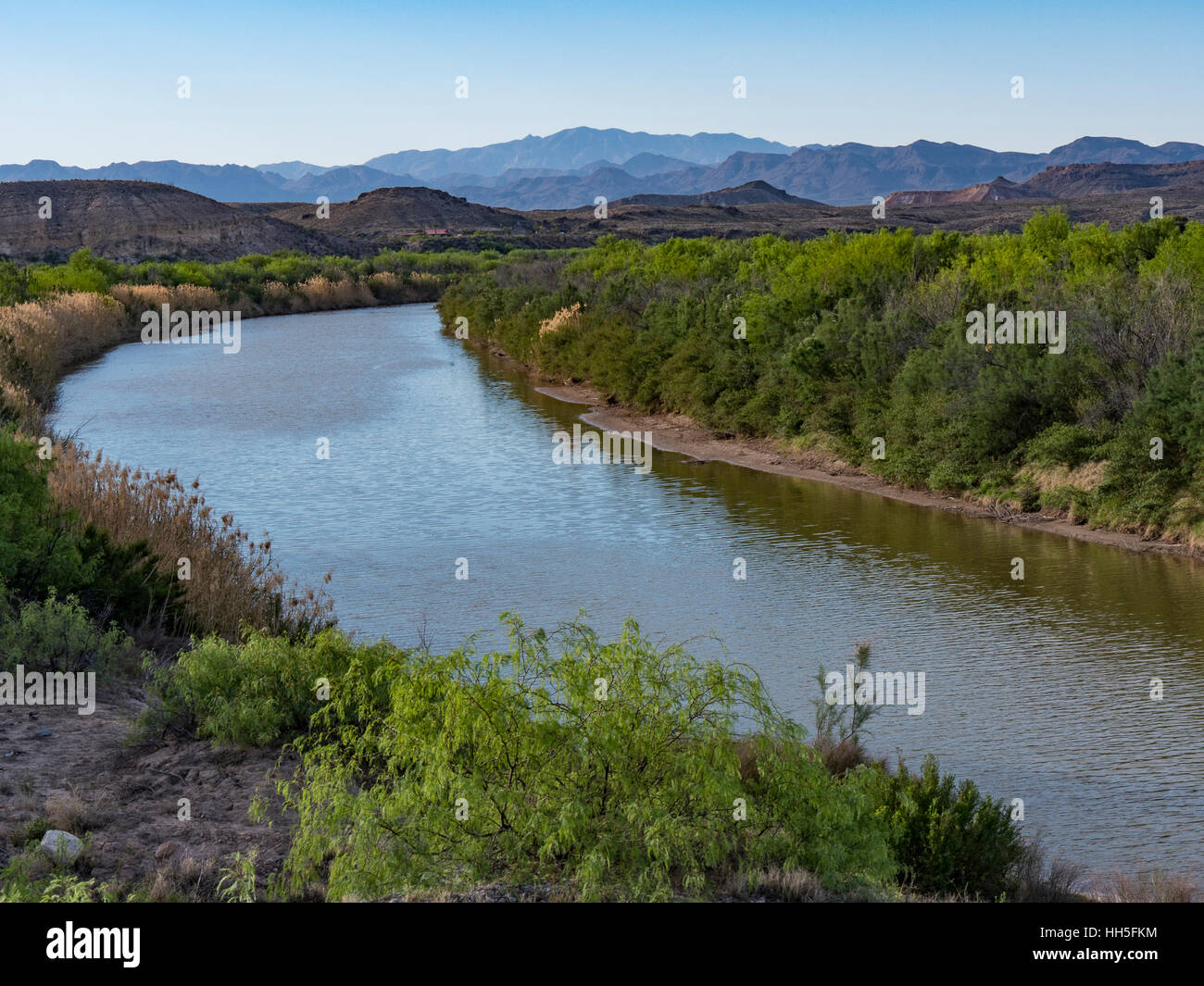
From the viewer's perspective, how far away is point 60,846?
20.7ft

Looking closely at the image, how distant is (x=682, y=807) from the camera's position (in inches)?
251

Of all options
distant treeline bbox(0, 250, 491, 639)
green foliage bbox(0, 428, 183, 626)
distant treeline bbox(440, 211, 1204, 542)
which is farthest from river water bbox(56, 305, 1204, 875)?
green foliage bbox(0, 428, 183, 626)

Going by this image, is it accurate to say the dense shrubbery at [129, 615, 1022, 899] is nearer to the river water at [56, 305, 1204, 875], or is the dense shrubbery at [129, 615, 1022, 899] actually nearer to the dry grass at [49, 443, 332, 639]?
the river water at [56, 305, 1204, 875]

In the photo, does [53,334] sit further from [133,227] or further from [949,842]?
[133,227]

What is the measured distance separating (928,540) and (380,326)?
4290cm

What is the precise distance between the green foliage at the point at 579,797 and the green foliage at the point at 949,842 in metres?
0.52

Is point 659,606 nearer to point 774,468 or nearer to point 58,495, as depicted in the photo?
point 58,495

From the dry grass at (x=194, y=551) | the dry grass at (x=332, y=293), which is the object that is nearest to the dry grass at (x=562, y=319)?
the dry grass at (x=194, y=551)

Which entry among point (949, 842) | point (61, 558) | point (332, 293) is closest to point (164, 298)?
point (332, 293)

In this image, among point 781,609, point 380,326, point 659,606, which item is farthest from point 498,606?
point 380,326

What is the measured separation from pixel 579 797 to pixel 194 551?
8.03 metres

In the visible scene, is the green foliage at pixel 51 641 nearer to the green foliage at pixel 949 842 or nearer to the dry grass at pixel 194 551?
the dry grass at pixel 194 551

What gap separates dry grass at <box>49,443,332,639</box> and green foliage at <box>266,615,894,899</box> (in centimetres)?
482

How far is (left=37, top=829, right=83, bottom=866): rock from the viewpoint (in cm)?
622
